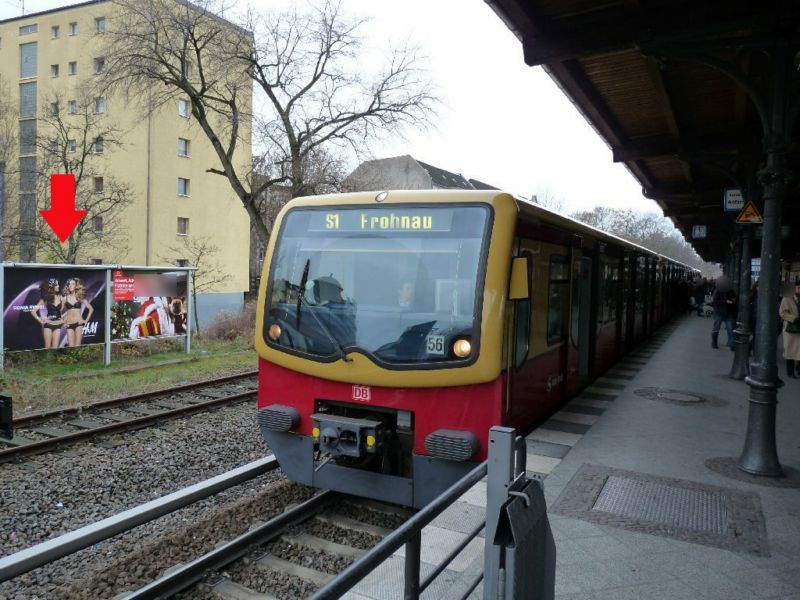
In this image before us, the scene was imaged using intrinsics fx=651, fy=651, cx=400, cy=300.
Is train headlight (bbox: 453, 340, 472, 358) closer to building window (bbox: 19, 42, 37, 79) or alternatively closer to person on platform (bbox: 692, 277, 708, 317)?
person on platform (bbox: 692, 277, 708, 317)

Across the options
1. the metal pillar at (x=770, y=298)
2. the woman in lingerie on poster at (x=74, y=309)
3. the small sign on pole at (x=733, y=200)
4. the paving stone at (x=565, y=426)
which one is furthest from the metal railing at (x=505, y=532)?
the woman in lingerie on poster at (x=74, y=309)

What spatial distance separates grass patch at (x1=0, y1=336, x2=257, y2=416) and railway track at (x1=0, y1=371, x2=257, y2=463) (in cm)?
67

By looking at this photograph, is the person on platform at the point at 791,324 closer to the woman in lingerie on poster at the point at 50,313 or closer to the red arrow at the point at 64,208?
the woman in lingerie on poster at the point at 50,313

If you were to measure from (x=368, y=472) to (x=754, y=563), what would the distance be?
2.56 meters

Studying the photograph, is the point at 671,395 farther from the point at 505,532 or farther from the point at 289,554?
the point at 505,532

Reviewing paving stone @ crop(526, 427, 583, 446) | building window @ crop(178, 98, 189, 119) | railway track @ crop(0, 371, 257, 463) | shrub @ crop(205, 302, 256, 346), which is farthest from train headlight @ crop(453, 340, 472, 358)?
building window @ crop(178, 98, 189, 119)

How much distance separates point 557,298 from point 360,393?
2.71 m

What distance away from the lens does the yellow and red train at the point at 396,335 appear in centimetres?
467

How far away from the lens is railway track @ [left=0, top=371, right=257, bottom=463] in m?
7.18

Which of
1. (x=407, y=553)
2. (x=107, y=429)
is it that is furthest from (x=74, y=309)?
(x=407, y=553)

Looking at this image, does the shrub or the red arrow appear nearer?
the shrub

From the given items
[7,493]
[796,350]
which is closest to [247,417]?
[7,493]

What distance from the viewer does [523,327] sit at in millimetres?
5402

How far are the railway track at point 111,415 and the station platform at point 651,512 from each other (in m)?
4.77
